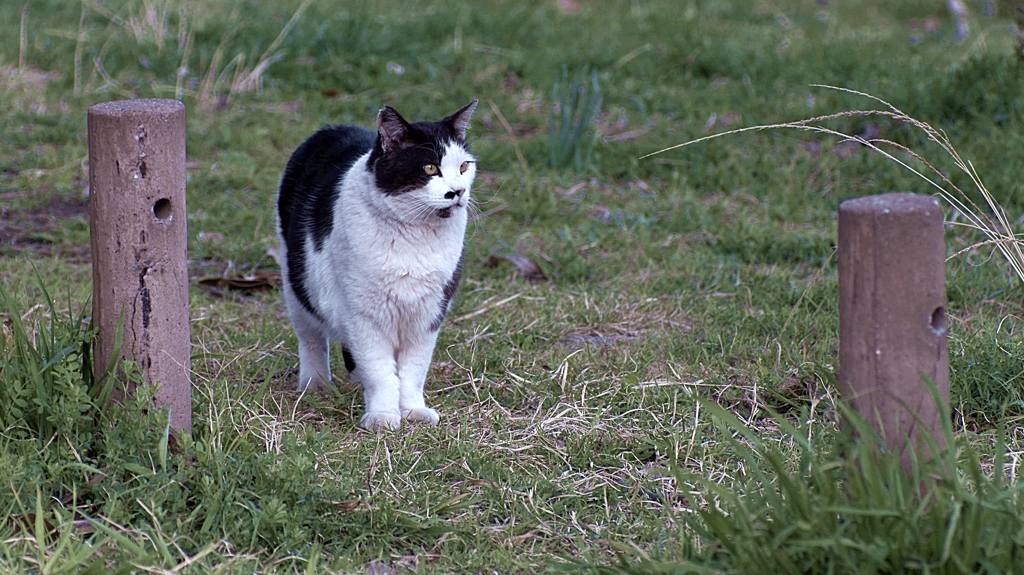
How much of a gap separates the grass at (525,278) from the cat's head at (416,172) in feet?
2.06

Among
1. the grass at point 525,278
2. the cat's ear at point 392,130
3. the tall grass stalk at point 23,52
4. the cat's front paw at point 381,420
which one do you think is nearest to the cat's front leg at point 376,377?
the cat's front paw at point 381,420

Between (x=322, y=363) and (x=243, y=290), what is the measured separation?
940mm

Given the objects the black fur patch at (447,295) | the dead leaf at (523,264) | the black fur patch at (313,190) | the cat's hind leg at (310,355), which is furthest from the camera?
the dead leaf at (523,264)


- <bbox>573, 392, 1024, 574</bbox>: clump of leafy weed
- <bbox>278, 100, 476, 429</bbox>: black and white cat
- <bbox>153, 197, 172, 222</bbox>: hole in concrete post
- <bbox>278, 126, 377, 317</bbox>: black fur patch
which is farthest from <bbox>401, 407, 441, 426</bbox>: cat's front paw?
<bbox>573, 392, 1024, 574</bbox>: clump of leafy weed

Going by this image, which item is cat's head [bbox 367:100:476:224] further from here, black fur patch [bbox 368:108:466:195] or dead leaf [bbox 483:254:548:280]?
dead leaf [bbox 483:254:548:280]

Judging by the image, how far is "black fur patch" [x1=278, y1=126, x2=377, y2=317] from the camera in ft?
10.5

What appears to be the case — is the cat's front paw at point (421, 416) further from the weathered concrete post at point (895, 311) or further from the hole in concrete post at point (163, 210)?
the weathered concrete post at point (895, 311)

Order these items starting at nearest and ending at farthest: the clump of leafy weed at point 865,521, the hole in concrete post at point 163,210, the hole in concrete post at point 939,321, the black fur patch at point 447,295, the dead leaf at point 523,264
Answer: the clump of leafy weed at point 865,521
the hole in concrete post at point 939,321
the hole in concrete post at point 163,210
the black fur patch at point 447,295
the dead leaf at point 523,264

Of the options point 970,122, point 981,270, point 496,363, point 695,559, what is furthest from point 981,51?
point 695,559

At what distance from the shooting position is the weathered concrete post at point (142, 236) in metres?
2.40

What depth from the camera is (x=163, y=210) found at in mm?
2492

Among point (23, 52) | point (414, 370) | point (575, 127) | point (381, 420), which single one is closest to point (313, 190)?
point (414, 370)

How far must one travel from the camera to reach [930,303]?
190 cm

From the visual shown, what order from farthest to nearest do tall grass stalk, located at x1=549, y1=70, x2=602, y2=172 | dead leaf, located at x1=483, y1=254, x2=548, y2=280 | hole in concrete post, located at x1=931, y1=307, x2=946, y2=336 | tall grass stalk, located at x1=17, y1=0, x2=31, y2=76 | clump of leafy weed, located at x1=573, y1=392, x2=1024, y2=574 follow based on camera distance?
tall grass stalk, located at x1=17, y1=0, x2=31, y2=76, tall grass stalk, located at x1=549, y1=70, x2=602, y2=172, dead leaf, located at x1=483, y1=254, x2=548, y2=280, hole in concrete post, located at x1=931, y1=307, x2=946, y2=336, clump of leafy weed, located at x1=573, y1=392, x2=1024, y2=574
